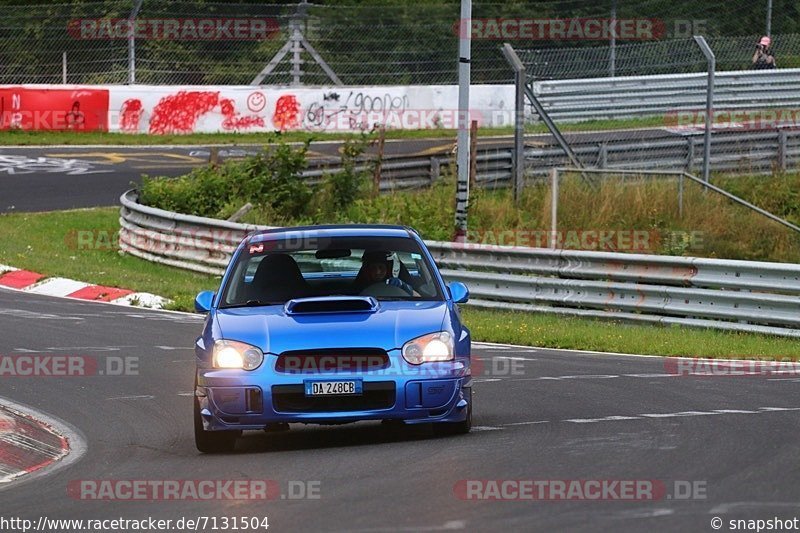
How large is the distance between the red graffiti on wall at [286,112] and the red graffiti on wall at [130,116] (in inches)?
131

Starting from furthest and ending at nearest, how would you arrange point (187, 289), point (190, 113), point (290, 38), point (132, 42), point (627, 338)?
point (190, 113) < point (290, 38) < point (132, 42) < point (187, 289) < point (627, 338)

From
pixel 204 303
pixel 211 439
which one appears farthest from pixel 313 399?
pixel 204 303

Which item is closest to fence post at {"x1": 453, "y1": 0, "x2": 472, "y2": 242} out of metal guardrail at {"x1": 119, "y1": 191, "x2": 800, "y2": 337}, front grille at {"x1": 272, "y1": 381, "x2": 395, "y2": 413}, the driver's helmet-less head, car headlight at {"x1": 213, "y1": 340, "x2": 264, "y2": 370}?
metal guardrail at {"x1": 119, "y1": 191, "x2": 800, "y2": 337}

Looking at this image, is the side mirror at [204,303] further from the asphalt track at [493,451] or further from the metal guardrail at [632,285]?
the metal guardrail at [632,285]

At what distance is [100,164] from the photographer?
3359 cm

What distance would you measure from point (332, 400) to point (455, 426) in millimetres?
959

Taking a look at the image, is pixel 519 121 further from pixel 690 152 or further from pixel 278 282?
pixel 278 282

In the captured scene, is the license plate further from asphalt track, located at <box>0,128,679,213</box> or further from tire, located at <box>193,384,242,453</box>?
asphalt track, located at <box>0,128,679,213</box>

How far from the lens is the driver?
35.0 ft

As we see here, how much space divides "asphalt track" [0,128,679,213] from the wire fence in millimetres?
1740

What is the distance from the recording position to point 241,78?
36.8 m

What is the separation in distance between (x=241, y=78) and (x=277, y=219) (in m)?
12.9

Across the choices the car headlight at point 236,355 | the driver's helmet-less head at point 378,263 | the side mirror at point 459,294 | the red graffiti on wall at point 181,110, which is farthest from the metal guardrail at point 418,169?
the car headlight at point 236,355

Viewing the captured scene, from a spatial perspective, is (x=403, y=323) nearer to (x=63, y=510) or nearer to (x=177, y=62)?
(x=63, y=510)
